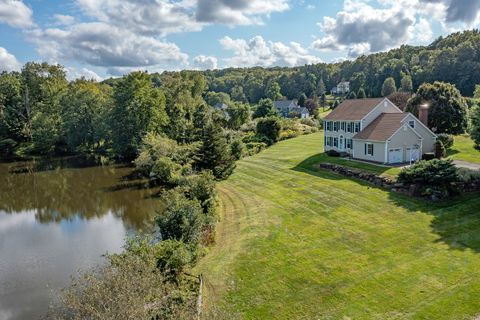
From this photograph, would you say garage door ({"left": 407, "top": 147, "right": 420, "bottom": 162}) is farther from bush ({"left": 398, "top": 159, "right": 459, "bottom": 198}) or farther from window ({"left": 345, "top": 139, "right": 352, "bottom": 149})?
bush ({"left": 398, "top": 159, "right": 459, "bottom": 198})

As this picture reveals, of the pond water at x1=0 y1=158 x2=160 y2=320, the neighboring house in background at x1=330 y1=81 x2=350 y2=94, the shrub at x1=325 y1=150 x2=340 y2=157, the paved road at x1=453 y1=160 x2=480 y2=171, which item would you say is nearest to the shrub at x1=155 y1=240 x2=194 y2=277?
the pond water at x1=0 y1=158 x2=160 y2=320

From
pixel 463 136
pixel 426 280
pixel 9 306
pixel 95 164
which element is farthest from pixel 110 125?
pixel 426 280

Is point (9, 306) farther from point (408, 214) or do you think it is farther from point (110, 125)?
point (110, 125)

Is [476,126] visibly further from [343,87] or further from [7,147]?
[343,87]

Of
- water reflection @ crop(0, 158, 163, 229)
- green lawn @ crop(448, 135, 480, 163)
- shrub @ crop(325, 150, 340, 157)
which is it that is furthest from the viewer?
shrub @ crop(325, 150, 340, 157)

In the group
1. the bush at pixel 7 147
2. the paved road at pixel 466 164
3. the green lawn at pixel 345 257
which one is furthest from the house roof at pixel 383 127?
the bush at pixel 7 147

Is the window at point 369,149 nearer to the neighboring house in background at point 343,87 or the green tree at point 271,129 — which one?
the green tree at point 271,129

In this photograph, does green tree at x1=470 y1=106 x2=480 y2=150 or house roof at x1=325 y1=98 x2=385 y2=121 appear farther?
house roof at x1=325 y1=98 x2=385 y2=121
